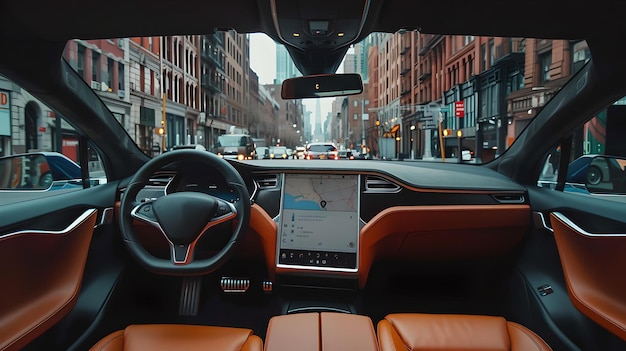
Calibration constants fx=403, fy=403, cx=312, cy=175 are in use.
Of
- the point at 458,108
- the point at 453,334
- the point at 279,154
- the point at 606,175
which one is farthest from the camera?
the point at 279,154

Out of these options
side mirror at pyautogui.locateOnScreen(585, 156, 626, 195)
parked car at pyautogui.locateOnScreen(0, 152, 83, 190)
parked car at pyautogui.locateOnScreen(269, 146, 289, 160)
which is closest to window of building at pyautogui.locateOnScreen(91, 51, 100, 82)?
parked car at pyautogui.locateOnScreen(0, 152, 83, 190)

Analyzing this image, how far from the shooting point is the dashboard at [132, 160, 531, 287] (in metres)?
2.60

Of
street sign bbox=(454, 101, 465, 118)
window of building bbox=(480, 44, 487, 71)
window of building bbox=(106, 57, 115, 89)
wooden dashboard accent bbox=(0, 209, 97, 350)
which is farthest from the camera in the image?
street sign bbox=(454, 101, 465, 118)

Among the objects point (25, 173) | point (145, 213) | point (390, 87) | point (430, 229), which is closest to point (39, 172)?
point (25, 173)

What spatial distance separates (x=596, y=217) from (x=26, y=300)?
9.30 ft

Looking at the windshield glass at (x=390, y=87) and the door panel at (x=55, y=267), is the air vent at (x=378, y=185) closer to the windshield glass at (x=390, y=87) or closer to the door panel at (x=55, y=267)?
the windshield glass at (x=390, y=87)

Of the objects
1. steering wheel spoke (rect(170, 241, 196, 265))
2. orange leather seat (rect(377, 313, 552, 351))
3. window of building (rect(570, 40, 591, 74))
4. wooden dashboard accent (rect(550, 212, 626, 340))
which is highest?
window of building (rect(570, 40, 591, 74))

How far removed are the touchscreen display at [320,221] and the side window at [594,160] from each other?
1.28m

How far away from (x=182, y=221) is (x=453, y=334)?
1347 mm

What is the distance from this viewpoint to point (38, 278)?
1.93 meters

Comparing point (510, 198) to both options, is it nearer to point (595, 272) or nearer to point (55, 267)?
point (595, 272)

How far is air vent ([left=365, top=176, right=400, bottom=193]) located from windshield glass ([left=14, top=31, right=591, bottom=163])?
0.71m

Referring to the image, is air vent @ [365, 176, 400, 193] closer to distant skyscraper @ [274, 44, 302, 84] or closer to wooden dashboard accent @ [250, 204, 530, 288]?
wooden dashboard accent @ [250, 204, 530, 288]

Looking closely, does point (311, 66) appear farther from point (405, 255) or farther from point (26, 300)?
point (26, 300)
